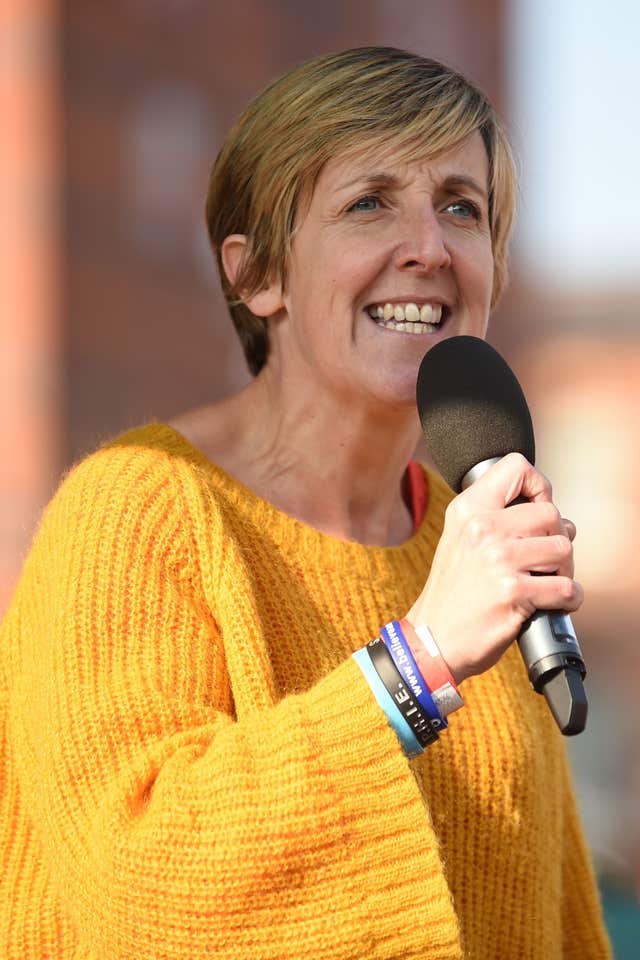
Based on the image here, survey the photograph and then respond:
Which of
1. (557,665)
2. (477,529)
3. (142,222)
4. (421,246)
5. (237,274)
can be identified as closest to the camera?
(557,665)

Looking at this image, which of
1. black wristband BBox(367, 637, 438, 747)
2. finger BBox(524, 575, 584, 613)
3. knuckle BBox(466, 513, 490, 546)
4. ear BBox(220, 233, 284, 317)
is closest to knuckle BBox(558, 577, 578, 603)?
finger BBox(524, 575, 584, 613)

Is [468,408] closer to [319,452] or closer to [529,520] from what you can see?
[529,520]

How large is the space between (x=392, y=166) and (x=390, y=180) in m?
0.02

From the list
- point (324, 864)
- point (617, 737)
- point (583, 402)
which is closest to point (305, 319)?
point (324, 864)

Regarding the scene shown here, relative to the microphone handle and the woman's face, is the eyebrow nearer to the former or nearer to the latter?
the woman's face

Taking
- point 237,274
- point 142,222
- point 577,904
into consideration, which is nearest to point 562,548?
point 237,274

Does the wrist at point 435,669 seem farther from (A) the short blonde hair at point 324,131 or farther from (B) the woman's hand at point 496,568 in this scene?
(A) the short blonde hair at point 324,131

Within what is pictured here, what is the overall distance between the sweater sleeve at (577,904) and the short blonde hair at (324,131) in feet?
3.59

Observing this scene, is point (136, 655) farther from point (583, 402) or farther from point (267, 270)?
point (583, 402)

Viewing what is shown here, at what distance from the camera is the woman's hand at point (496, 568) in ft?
4.98

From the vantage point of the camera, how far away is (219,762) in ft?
5.13

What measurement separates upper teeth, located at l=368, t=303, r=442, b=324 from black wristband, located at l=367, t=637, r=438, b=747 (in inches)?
26.0

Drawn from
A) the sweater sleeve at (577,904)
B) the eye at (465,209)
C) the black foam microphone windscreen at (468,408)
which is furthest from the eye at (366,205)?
the sweater sleeve at (577,904)

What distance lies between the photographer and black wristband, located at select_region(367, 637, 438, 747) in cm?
160
